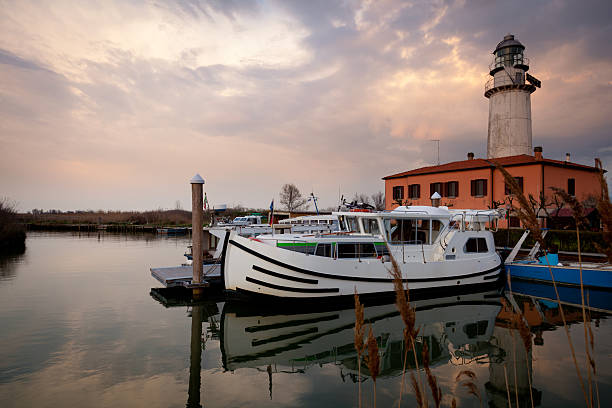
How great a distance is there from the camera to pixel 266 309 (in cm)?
1223

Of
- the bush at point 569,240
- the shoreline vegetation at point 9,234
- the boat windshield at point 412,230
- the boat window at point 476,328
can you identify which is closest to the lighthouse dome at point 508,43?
the bush at point 569,240

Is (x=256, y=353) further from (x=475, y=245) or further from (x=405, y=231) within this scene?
(x=475, y=245)

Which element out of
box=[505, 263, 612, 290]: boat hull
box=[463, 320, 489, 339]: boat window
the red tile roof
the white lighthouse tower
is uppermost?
the white lighthouse tower

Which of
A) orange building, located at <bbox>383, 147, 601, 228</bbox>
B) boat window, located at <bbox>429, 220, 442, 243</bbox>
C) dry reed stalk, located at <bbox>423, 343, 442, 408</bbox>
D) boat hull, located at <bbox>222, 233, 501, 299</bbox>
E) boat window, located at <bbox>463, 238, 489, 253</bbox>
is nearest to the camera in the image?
dry reed stalk, located at <bbox>423, 343, 442, 408</bbox>

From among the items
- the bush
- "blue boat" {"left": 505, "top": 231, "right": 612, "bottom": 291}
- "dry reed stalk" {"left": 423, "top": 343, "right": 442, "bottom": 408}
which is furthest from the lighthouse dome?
"dry reed stalk" {"left": 423, "top": 343, "right": 442, "bottom": 408}

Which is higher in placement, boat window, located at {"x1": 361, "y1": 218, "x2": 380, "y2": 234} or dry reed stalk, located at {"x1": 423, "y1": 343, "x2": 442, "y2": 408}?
boat window, located at {"x1": 361, "y1": 218, "x2": 380, "y2": 234}

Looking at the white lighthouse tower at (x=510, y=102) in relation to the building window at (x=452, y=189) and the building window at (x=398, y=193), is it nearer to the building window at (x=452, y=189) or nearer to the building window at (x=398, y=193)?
the building window at (x=452, y=189)

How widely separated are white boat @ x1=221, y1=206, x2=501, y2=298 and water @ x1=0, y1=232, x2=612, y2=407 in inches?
34.8

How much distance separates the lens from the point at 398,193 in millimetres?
34438

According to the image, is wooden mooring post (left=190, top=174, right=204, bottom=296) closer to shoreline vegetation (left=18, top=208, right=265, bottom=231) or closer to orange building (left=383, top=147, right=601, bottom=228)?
orange building (left=383, top=147, right=601, bottom=228)

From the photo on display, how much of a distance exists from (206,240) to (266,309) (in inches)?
1023

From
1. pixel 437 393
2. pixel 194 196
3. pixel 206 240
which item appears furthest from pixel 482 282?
pixel 206 240

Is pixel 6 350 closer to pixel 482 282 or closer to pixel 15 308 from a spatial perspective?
pixel 15 308

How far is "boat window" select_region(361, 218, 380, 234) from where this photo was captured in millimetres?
13828
